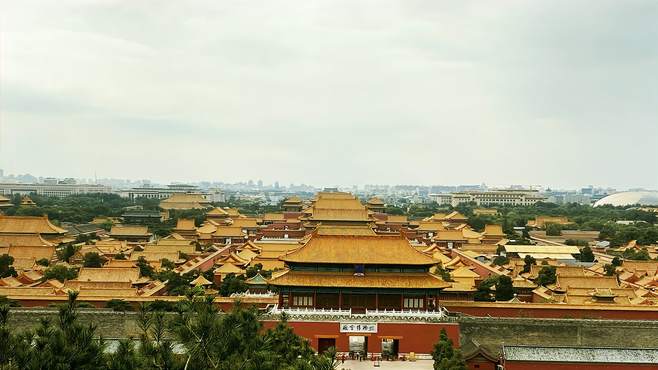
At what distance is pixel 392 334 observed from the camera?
26844 mm

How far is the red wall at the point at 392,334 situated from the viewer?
87.7ft

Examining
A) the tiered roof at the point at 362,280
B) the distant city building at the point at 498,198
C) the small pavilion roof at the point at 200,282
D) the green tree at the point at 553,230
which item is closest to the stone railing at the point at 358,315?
the tiered roof at the point at 362,280

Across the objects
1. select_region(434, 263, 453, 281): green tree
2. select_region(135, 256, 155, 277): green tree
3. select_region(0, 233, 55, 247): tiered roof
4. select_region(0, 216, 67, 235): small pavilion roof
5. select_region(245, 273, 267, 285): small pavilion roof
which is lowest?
select_region(135, 256, 155, 277): green tree

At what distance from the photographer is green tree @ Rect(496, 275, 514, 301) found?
37719mm

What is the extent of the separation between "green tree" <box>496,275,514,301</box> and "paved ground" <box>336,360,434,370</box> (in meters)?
13.2

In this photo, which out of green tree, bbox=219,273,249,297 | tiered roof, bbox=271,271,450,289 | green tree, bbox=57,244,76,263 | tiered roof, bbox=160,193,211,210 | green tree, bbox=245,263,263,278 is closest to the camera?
tiered roof, bbox=271,271,450,289

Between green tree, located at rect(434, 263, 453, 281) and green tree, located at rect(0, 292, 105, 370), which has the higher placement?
green tree, located at rect(0, 292, 105, 370)

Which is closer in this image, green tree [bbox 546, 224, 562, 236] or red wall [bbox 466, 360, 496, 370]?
red wall [bbox 466, 360, 496, 370]

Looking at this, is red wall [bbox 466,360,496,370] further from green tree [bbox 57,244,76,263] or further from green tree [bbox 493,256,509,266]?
green tree [bbox 57,244,76,263]

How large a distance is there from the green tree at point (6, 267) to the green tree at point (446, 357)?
30.3 meters

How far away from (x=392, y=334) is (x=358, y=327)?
4.97ft

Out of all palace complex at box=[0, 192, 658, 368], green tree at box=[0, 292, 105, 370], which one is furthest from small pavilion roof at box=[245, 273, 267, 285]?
green tree at box=[0, 292, 105, 370]

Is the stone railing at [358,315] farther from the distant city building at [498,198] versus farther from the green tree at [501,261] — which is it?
the distant city building at [498,198]

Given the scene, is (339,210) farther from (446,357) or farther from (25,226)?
(446,357)
